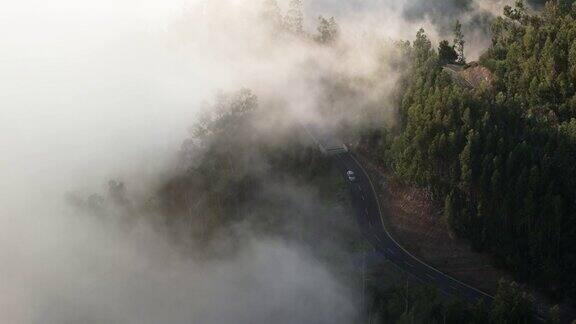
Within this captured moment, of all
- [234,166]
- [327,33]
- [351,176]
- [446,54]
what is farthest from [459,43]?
[234,166]

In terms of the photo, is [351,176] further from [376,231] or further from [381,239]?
[381,239]

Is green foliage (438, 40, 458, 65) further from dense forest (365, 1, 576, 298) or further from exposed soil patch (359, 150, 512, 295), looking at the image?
exposed soil patch (359, 150, 512, 295)

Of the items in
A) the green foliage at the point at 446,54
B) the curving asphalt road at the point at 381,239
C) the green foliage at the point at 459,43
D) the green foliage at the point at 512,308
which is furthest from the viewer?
the green foliage at the point at 459,43

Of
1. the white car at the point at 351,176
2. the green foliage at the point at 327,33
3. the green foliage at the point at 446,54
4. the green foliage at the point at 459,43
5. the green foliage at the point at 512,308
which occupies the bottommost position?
the green foliage at the point at 512,308

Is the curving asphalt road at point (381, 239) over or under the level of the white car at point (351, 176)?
under

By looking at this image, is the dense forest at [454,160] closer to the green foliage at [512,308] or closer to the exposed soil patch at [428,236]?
the green foliage at [512,308]

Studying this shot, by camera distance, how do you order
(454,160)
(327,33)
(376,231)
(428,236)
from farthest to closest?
(327,33)
(376,231)
(428,236)
(454,160)

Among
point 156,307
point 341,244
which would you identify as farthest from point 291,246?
point 156,307

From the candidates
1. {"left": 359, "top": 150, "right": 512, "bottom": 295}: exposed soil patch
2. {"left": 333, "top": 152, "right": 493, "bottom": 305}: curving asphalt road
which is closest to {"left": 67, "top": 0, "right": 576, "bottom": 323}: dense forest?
{"left": 359, "top": 150, "right": 512, "bottom": 295}: exposed soil patch

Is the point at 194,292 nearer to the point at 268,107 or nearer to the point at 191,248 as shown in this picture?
the point at 191,248

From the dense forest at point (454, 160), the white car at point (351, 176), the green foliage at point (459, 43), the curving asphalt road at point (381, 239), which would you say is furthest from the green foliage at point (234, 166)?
the green foliage at point (459, 43)
